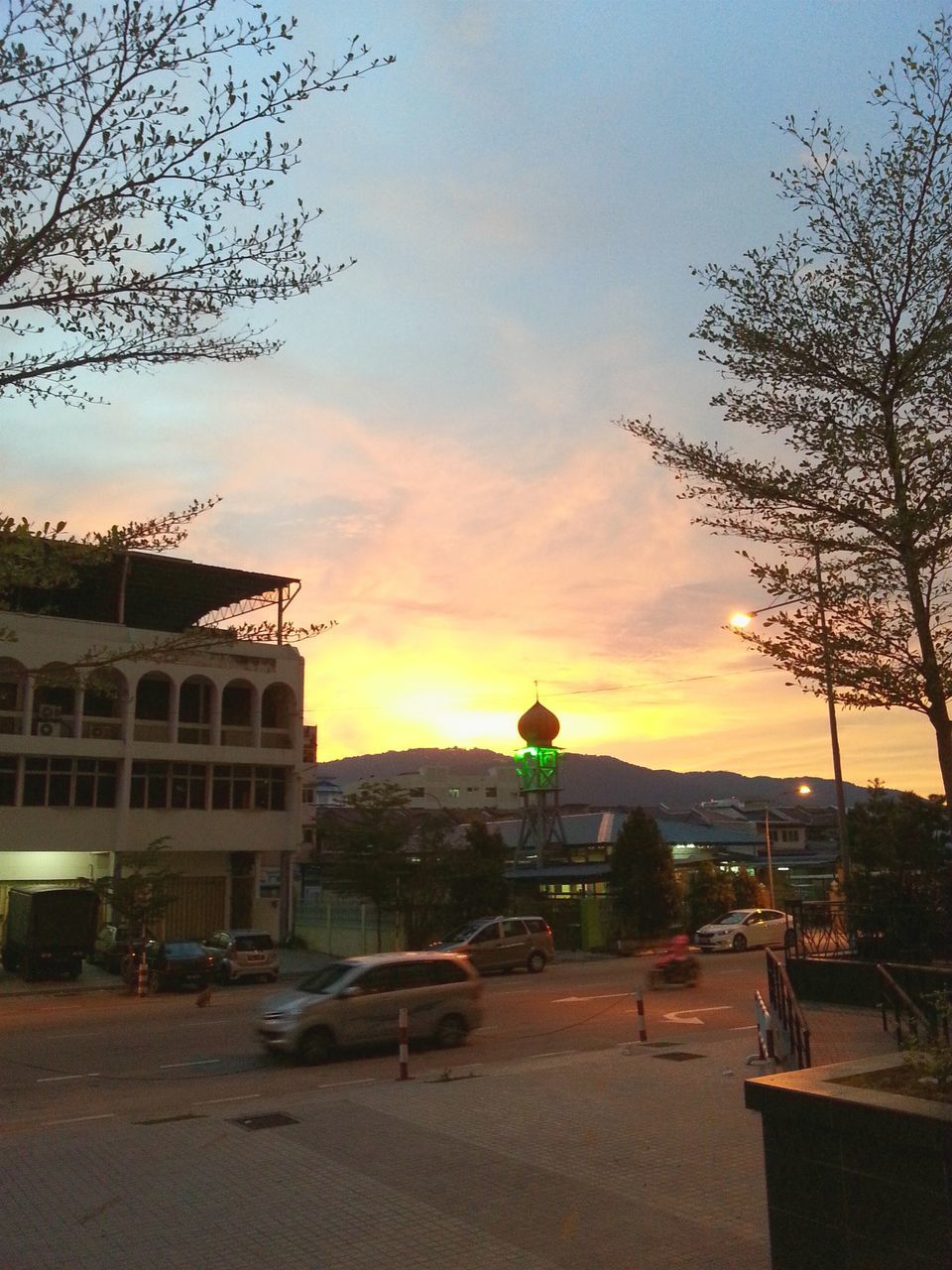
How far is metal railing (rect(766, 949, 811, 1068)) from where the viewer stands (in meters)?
10.1

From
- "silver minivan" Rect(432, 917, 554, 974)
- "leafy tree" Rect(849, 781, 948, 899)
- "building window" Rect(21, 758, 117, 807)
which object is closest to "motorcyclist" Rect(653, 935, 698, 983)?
"leafy tree" Rect(849, 781, 948, 899)

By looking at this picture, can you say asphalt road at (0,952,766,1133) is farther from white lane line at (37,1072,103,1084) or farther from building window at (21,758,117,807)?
building window at (21,758,117,807)

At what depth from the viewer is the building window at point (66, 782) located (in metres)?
37.0

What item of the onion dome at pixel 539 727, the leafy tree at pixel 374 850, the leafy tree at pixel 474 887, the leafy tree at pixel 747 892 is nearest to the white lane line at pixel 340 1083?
the leafy tree at pixel 374 850

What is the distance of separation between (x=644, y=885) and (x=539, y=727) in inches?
812

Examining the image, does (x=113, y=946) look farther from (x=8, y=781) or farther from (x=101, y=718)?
(x=101, y=718)

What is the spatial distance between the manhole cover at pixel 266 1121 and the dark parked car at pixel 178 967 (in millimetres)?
19169

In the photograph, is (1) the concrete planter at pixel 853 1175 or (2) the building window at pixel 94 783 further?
(2) the building window at pixel 94 783

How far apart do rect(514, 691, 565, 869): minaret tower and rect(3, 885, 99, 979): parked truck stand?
24.5 metres

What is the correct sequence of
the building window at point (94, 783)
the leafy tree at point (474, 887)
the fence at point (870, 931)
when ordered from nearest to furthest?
the fence at point (870, 931), the leafy tree at point (474, 887), the building window at point (94, 783)

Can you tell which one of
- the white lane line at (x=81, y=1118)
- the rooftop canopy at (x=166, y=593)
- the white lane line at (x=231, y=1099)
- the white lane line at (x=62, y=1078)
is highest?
the rooftop canopy at (x=166, y=593)

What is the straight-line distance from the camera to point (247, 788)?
41.6m

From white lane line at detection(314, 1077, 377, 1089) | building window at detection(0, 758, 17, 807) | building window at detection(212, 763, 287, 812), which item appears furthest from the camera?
building window at detection(212, 763, 287, 812)

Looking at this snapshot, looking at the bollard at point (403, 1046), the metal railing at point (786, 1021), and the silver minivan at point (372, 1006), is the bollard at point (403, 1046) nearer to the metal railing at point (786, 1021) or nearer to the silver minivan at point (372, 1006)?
the silver minivan at point (372, 1006)
